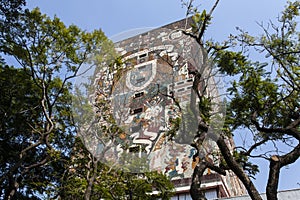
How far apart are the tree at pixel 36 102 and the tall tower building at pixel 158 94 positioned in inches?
159

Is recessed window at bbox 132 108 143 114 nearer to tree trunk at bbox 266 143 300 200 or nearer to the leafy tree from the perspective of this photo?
tree trunk at bbox 266 143 300 200

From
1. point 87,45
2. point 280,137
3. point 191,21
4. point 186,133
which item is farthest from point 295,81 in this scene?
point 87,45

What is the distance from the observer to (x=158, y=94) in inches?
111

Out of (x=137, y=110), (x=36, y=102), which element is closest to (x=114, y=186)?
(x=36, y=102)

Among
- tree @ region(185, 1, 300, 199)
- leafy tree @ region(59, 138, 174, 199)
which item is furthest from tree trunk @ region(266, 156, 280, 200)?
leafy tree @ region(59, 138, 174, 199)

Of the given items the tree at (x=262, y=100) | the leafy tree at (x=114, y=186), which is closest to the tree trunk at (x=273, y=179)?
the tree at (x=262, y=100)

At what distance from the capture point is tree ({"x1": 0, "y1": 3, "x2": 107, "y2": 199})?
7262 millimetres

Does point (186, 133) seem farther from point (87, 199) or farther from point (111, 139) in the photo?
point (87, 199)

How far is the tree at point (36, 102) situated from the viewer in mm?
7262

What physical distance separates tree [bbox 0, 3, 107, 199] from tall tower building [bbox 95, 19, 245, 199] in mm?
4035

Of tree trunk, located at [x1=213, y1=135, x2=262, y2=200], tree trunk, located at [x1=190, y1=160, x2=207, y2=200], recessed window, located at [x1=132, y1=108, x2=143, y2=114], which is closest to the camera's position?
recessed window, located at [x1=132, y1=108, x2=143, y2=114]

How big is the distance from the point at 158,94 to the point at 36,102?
6768 millimetres

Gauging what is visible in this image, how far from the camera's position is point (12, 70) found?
8.49 meters

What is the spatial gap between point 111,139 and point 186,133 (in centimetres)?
72
